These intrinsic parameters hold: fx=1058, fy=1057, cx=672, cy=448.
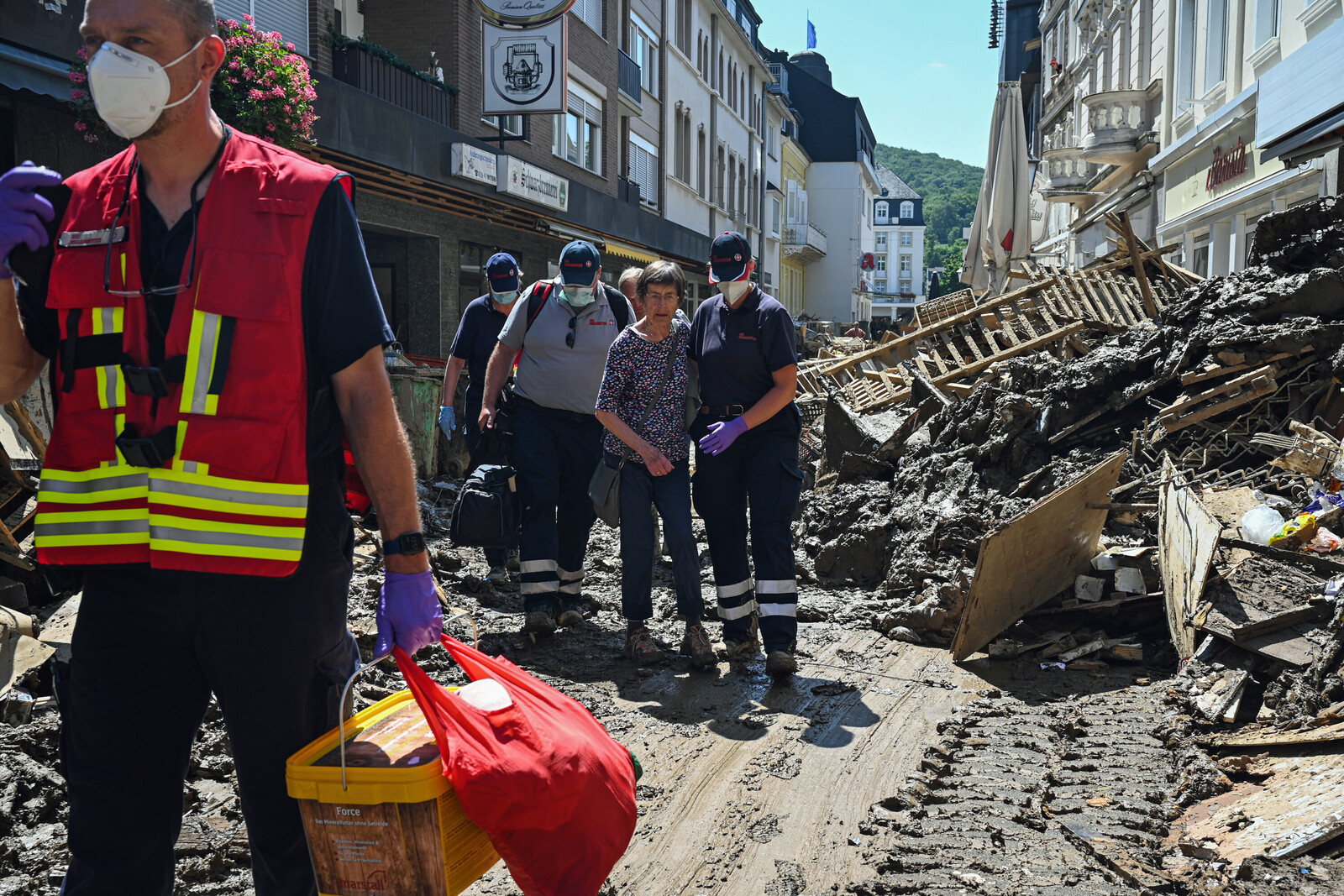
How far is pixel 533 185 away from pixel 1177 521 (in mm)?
13223

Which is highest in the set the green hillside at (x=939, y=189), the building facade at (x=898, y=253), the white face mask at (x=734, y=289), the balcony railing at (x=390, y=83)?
the green hillside at (x=939, y=189)

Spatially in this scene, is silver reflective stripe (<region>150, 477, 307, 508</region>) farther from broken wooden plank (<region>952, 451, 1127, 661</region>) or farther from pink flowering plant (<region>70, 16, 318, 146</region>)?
pink flowering plant (<region>70, 16, 318, 146</region>)

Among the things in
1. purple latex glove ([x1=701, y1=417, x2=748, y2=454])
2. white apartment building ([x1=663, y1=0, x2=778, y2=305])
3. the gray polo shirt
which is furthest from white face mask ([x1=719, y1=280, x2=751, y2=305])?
white apartment building ([x1=663, y1=0, x2=778, y2=305])

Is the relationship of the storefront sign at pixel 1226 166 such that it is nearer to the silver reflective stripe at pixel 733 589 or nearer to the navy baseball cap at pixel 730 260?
the navy baseball cap at pixel 730 260

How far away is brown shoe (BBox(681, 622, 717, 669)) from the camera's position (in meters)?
4.94

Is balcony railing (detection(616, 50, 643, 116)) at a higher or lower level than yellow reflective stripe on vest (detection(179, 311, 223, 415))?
higher

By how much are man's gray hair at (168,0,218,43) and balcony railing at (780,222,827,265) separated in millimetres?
48098

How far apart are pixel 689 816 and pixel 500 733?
1.65 metres

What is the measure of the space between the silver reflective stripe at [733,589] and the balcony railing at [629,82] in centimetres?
2122

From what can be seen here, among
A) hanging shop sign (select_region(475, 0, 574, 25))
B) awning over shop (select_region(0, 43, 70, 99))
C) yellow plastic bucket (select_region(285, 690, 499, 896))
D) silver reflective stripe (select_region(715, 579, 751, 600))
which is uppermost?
hanging shop sign (select_region(475, 0, 574, 25))

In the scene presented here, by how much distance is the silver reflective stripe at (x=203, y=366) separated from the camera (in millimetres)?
1841

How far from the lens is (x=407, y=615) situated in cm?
206

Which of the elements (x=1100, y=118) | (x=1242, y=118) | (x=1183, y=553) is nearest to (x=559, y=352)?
(x=1183, y=553)

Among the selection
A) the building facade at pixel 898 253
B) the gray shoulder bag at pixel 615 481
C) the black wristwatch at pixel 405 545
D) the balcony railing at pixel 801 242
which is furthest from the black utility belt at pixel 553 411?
the building facade at pixel 898 253
